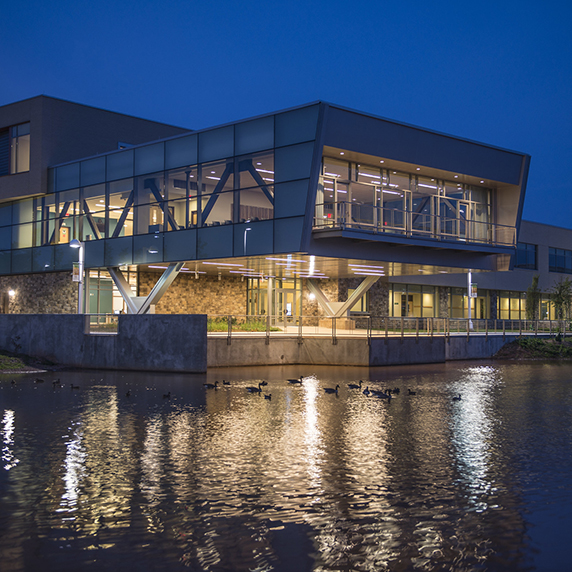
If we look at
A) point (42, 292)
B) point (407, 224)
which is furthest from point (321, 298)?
point (42, 292)

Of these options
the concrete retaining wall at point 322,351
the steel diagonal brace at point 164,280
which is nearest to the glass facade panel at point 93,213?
the steel diagonal brace at point 164,280

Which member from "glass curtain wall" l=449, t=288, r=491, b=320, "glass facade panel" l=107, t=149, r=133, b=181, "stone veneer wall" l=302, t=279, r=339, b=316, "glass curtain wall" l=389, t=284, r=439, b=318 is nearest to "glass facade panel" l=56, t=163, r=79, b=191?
"glass facade panel" l=107, t=149, r=133, b=181

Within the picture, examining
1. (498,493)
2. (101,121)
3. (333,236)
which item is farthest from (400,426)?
(101,121)

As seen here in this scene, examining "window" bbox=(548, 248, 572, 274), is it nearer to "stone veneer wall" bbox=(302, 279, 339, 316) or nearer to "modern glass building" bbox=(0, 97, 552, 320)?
"stone veneer wall" bbox=(302, 279, 339, 316)

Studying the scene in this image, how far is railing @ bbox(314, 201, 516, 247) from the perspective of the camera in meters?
27.1

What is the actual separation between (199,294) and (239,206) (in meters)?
12.4

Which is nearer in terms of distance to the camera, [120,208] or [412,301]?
[120,208]

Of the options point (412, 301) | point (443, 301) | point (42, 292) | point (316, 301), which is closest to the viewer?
point (42, 292)

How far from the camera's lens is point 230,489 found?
8.69 meters

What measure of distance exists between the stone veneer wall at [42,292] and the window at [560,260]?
48.3 m

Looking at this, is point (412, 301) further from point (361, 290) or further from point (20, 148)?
point (20, 148)

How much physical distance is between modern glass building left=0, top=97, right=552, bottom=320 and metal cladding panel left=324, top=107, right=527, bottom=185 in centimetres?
7

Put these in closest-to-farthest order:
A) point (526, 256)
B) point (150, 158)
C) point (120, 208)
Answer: point (150, 158)
point (120, 208)
point (526, 256)

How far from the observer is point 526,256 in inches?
2462
